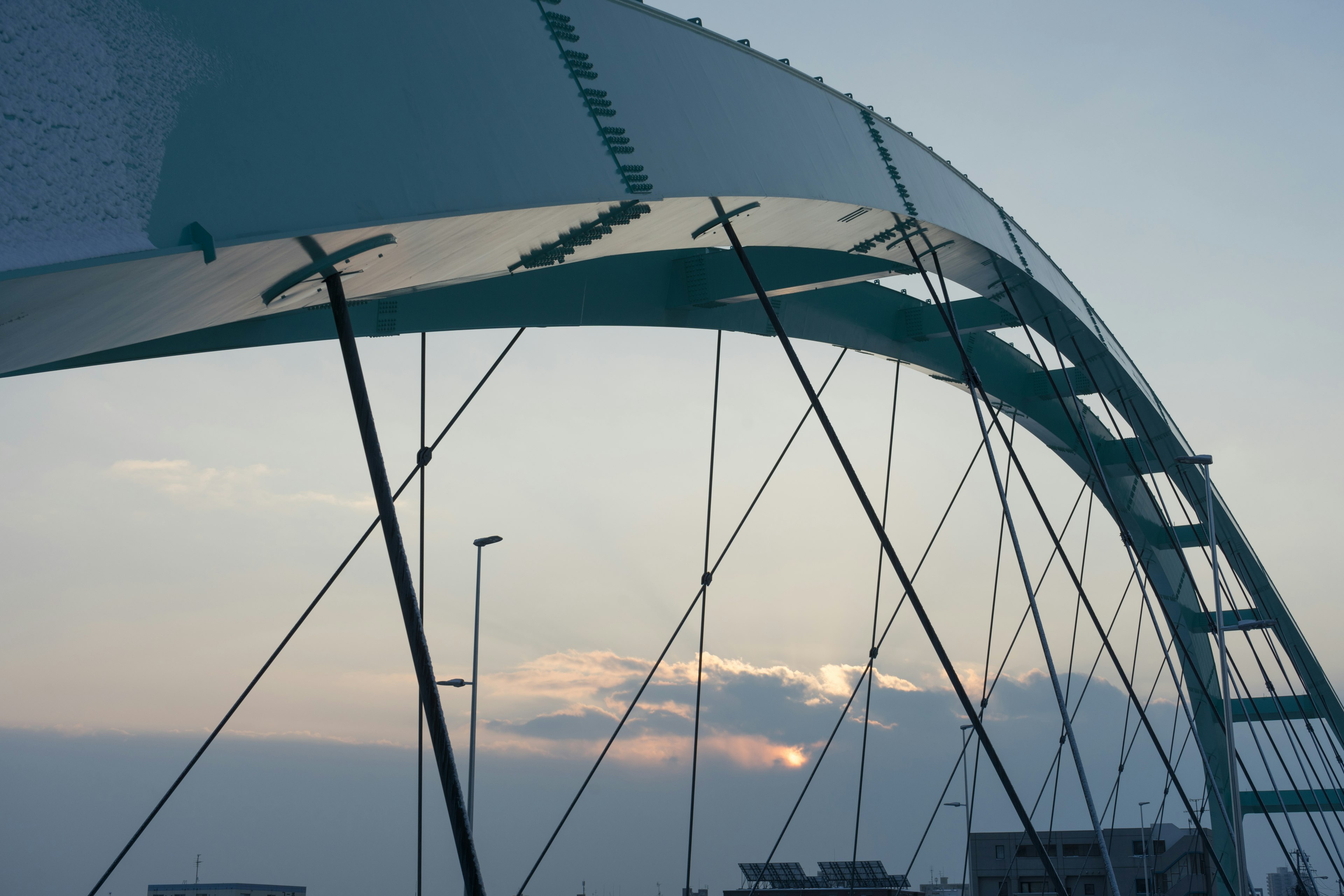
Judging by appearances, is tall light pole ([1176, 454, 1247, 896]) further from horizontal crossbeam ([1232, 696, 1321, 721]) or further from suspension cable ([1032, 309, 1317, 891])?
horizontal crossbeam ([1232, 696, 1321, 721])

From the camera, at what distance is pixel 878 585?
1412 cm

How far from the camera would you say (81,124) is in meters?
2.69

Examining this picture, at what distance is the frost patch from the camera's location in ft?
8.32

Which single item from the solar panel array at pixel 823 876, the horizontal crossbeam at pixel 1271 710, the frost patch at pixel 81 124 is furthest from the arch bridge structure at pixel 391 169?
the solar panel array at pixel 823 876

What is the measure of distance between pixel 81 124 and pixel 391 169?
970mm

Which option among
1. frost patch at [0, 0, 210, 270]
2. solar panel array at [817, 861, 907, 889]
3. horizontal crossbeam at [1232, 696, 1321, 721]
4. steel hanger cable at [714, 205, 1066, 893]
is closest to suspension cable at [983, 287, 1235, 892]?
steel hanger cable at [714, 205, 1066, 893]

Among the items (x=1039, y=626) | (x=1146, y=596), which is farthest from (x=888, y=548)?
(x=1146, y=596)

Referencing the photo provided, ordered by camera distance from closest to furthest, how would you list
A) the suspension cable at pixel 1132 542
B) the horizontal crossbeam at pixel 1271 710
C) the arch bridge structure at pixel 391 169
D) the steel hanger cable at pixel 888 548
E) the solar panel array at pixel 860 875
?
1. the arch bridge structure at pixel 391 169
2. the steel hanger cable at pixel 888 548
3. the suspension cable at pixel 1132 542
4. the horizontal crossbeam at pixel 1271 710
5. the solar panel array at pixel 860 875

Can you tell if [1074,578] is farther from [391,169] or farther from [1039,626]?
[391,169]

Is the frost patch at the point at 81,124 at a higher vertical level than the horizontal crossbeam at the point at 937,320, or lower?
lower

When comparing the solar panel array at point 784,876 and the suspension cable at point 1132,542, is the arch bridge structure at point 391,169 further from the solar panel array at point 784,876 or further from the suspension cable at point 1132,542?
the solar panel array at point 784,876

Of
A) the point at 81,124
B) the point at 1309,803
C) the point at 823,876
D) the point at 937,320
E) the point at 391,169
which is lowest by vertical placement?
the point at 823,876

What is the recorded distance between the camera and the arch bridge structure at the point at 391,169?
2730mm

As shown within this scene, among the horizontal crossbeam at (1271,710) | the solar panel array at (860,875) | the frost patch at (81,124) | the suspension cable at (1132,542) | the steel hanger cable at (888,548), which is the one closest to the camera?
the frost patch at (81,124)
